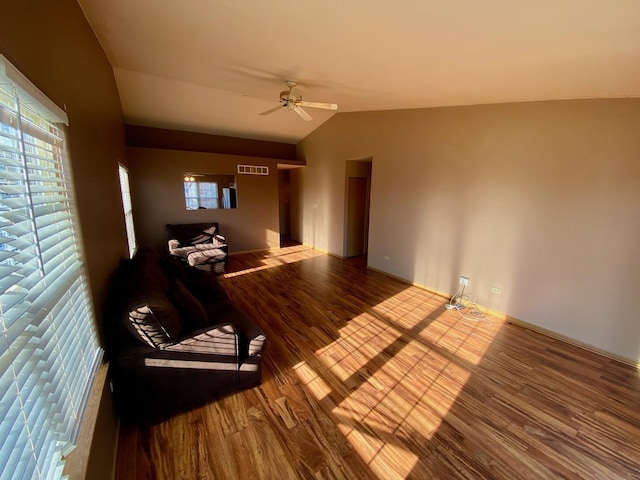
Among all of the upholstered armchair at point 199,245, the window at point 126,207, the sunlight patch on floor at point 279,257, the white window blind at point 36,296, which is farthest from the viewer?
the sunlight patch on floor at point 279,257

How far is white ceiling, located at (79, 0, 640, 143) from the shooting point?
1452mm

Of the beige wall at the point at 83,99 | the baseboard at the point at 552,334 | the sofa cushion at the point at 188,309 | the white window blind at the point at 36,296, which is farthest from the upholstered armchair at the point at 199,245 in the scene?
the baseboard at the point at 552,334

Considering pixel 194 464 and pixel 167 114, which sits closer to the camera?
pixel 194 464

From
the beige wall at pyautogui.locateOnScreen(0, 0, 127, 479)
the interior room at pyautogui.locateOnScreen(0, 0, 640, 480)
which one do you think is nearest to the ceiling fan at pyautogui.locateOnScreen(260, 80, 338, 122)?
the interior room at pyautogui.locateOnScreen(0, 0, 640, 480)

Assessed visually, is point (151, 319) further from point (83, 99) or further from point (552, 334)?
point (552, 334)

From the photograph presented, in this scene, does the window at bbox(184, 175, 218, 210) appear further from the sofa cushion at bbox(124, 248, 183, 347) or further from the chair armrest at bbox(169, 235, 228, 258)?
the sofa cushion at bbox(124, 248, 183, 347)

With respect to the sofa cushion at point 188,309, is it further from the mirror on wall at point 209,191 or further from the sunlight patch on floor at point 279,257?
the mirror on wall at point 209,191

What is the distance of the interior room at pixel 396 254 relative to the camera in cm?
129

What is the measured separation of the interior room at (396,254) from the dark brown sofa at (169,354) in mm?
31

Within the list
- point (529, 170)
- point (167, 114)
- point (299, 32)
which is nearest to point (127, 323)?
point (299, 32)

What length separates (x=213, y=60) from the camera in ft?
8.46

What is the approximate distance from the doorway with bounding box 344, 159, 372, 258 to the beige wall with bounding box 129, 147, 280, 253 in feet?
6.64

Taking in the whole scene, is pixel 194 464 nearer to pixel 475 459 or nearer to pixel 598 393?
pixel 475 459

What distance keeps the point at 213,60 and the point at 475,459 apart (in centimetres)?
389
